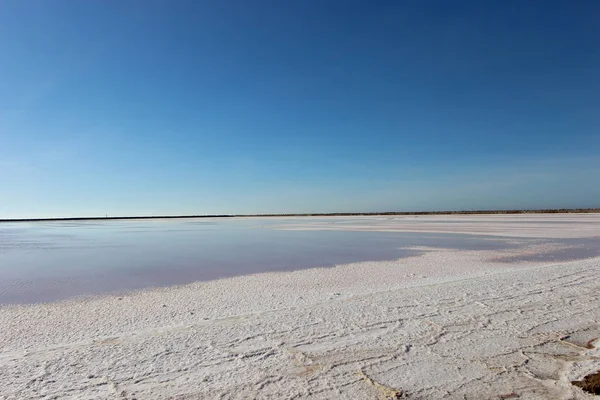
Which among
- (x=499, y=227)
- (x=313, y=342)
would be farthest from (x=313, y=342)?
(x=499, y=227)

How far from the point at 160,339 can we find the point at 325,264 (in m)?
5.70

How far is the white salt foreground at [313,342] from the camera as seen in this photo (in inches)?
115

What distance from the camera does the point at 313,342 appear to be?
379 centimetres

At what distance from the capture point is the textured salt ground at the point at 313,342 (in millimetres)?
2934

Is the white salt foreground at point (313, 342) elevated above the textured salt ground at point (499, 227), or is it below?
below

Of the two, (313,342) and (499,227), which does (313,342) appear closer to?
(313,342)

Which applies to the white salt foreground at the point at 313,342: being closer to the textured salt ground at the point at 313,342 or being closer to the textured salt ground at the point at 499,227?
the textured salt ground at the point at 313,342

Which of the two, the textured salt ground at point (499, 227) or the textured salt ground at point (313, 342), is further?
the textured salt ground at point (499, 227)

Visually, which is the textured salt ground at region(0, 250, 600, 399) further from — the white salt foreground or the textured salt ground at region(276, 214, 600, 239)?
the textured salt ground at region(276, 214, 600, 239)

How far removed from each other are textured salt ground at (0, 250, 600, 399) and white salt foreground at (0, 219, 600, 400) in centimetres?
2

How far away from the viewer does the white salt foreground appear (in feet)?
9.62

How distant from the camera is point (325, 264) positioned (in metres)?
9.21

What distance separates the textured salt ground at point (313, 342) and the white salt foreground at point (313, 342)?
16 mm

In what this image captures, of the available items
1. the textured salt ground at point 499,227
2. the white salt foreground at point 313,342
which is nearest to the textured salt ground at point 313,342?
the white salt foreground at point 313,342
